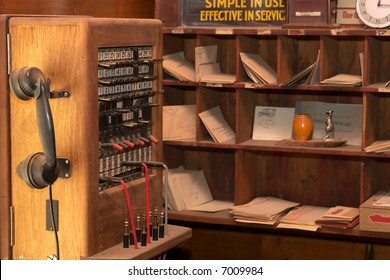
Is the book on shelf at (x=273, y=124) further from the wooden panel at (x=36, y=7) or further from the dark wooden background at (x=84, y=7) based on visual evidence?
the wooden panel at (x=36, y=7)

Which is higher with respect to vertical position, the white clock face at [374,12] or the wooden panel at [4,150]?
the white clock face at [374,12]

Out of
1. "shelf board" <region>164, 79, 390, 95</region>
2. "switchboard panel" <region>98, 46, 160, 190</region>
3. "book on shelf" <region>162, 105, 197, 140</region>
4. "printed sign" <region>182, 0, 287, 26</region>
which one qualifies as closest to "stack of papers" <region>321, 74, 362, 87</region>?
"shelf board" <region>164, 79, 390, 95</region>

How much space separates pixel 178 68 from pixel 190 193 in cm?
68

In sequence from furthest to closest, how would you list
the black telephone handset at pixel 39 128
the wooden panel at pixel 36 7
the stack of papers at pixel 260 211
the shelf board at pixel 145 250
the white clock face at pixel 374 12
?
1. the stack of papers at pixel 260 211
2. the white clock face at pixel 374 12
3. the wooden panel at pixel 36 7
4. the shelf board at pixel 145 250
5. the black telephone handset at pixel 39 128

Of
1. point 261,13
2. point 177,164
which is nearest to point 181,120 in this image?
point 177,164

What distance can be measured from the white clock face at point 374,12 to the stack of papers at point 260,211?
1.04 meters

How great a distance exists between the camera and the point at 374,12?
12.6 ft

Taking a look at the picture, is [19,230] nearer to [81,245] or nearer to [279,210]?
[81,245]

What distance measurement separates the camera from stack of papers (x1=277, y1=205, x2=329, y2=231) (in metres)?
4.02

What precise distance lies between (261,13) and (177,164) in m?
1.00

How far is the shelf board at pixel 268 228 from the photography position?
3932 mm

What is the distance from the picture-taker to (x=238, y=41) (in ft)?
13.6

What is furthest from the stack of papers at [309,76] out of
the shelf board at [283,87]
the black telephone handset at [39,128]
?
the black telephone handset at [39,128]

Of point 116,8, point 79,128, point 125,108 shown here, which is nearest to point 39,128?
point 79,128
